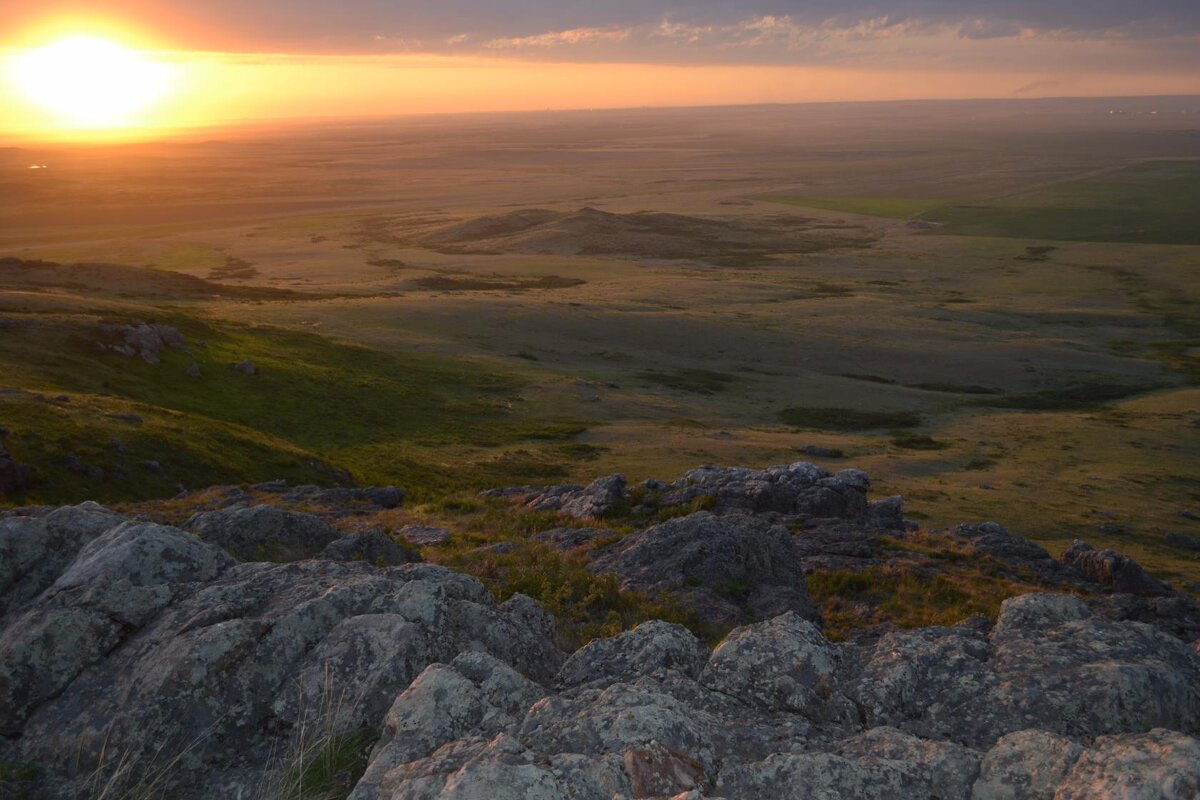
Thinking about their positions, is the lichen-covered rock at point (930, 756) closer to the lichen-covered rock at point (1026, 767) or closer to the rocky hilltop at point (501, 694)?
the rocky hilltop at point (501, 694)

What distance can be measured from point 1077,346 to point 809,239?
101 m

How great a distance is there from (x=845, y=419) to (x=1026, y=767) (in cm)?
6195

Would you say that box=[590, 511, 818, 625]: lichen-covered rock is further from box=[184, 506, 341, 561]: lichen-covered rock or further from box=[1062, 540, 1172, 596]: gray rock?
box=[1062, 540, 1172, 596]: gray rock

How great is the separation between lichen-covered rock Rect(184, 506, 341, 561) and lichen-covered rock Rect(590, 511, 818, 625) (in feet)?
22.8

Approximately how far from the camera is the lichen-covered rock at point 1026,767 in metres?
8.32

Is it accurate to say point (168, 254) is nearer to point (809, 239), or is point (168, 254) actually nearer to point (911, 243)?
point (809, 239)

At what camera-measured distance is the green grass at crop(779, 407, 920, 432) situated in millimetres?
66625

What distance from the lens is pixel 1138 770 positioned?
7781 millimetres

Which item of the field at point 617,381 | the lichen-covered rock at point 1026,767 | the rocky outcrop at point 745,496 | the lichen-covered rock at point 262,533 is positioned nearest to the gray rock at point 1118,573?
the rocky outcrop at point 745,496

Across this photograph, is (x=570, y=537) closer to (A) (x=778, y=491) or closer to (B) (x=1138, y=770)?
(A) (x=778, y=491)

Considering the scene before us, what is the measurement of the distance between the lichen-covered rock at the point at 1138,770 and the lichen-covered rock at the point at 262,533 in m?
15.9

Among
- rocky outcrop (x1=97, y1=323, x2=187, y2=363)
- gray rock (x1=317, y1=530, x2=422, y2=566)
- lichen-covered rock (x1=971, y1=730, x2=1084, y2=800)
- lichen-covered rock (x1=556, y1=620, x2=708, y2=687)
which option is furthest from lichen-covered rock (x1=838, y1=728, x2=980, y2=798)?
rocky outcrop (x1=97, y1=323, x2=187, y2=363)

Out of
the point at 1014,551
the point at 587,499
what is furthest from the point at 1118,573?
the point at 587,499

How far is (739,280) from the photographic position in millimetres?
139750
